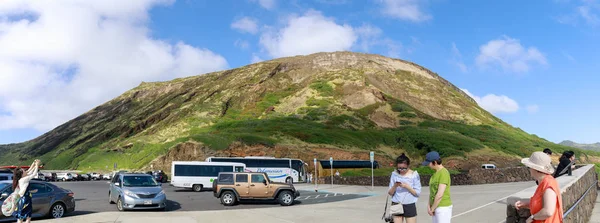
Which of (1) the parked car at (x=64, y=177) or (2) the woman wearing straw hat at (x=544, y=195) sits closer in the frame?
(2) the woman wearing straw hat at (x=544, y=195)

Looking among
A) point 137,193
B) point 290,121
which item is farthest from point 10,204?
point 290,121

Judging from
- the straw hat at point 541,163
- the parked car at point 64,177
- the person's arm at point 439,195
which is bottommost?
the parked car at point 64,177

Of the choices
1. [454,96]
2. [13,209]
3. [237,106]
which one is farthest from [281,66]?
[13,209]

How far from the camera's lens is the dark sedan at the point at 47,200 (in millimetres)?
14477

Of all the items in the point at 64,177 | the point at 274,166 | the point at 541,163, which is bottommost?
the point at 64,177

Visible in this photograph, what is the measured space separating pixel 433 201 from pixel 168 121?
107 m

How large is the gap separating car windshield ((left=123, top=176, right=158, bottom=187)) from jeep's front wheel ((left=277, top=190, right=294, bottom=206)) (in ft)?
18.7

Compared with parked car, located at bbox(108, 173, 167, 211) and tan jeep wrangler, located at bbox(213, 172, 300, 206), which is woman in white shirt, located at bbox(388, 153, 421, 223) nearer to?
parked car, located at bbox(108, 173, 167, 211)

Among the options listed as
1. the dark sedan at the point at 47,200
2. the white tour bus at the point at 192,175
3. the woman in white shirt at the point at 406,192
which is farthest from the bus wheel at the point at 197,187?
the woman in white shirt at the point at 406,192

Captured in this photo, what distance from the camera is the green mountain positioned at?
72.9m

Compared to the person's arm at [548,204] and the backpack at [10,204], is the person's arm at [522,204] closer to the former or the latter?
the person's arm at [548,204]

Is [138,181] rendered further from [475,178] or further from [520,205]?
[475,178]

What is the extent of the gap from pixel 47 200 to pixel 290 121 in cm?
7320

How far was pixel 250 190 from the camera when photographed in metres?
20.3
